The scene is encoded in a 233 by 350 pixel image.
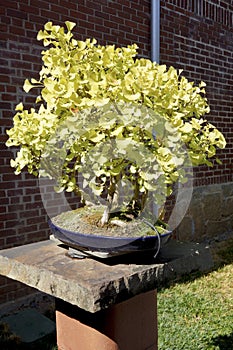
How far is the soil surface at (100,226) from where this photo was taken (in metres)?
1.61

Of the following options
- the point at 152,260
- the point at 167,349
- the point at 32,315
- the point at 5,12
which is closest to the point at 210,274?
the point at 167,349

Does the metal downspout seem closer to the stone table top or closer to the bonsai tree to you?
the bonsai tree

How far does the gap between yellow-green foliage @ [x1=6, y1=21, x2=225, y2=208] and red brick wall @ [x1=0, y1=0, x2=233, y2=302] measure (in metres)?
1.67

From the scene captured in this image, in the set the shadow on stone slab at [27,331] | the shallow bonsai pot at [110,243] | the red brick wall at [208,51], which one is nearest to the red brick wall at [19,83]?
the shadow on stone slab at [27,331]

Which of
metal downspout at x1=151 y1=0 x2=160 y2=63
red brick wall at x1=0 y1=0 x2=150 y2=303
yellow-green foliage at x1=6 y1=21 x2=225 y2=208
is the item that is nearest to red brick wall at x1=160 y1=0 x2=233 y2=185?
metal downspout at x1=151 y1=0 x2=160 y2=63

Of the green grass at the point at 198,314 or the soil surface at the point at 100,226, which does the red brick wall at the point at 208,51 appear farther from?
the soil surface at the point at 100,226

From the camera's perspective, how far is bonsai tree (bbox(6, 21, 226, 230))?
155 cm

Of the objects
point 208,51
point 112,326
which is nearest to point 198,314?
point 112,326

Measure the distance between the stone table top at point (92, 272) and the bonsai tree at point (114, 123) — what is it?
0.22 metres

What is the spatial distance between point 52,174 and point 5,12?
1982mm

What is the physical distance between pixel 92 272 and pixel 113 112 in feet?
1.98

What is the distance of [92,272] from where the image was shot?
5.00 feet

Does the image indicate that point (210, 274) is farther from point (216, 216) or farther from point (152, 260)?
point (152, 260)

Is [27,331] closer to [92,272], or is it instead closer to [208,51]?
[92,272]
